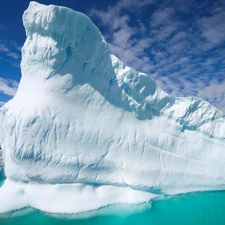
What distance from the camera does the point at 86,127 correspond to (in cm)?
693

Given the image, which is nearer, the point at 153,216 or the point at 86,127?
the point at 153,216

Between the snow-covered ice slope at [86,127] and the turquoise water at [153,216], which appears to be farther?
the snow-covered ice slope at [86,127]

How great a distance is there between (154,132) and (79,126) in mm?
3570

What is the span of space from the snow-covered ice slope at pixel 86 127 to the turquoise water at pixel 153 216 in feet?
1.61

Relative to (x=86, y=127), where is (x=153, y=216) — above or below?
below

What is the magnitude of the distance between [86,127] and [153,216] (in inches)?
154

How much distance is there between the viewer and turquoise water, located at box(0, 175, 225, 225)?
17.4ft

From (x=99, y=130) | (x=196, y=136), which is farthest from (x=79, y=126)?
(x=196, y=136)

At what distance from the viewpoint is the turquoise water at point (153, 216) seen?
5293 millimetres

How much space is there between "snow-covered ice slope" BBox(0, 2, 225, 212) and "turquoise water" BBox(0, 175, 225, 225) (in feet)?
1.61

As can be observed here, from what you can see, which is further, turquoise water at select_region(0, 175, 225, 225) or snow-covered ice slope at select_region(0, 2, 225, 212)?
snow-covered ice slope at select_region(0, 2, 225, 212)

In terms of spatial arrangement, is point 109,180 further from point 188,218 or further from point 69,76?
point 69,76

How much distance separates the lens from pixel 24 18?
6.25 m

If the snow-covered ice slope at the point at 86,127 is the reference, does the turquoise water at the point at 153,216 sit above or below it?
below
